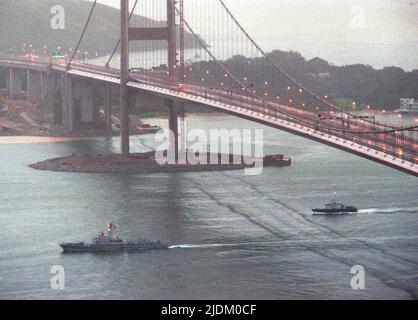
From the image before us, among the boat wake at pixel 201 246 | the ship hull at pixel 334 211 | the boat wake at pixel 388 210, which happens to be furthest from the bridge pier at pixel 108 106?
the boat wake at pixel 201 246

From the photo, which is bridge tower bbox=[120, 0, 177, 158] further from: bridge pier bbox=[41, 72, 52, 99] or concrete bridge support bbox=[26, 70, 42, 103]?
concrete bridge support bbox=[26, 70, 42, 103]

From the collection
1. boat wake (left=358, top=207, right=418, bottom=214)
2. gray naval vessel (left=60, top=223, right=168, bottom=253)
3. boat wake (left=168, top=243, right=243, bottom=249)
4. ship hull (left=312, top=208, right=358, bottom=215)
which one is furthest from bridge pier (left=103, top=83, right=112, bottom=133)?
boat wake (left=168, top=243, right=243, bottom=249)

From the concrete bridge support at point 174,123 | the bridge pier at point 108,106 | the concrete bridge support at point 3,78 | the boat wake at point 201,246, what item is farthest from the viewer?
the concrete bridge support at point 3,78

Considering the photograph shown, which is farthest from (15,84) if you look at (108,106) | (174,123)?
(174,123)

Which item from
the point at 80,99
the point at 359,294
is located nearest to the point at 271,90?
the point at 80,99

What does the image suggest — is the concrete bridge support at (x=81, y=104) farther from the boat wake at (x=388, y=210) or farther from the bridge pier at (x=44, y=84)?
the boat wake at (x=388, y=210)

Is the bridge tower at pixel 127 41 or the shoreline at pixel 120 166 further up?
the bridge tower at pixel 127 41

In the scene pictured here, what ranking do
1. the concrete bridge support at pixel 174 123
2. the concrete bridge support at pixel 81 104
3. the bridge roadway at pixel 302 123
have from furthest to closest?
the concrete bridge support at pixel 81 104
the concrete bridge support at pixel 174 123
the bridge roadway at pixel 302 123
